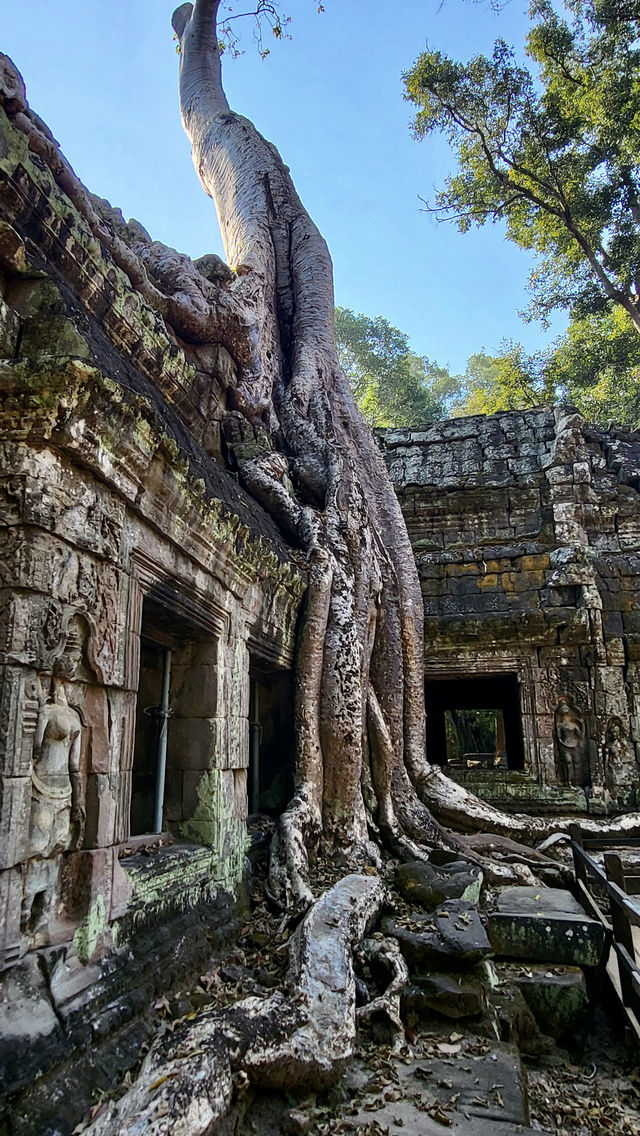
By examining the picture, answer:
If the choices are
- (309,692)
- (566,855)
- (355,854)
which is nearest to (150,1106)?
(355,854)

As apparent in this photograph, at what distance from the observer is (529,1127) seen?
223cm

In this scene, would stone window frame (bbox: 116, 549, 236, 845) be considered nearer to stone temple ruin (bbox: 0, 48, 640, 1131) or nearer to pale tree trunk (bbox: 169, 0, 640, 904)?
stone temple ruin (bbox: 0, 48, 640, 1131)

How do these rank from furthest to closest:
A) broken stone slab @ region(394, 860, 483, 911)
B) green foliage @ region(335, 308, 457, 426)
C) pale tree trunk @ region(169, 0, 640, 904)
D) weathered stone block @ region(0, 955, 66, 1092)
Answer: green foliage @ region(335, 308, 457, 426), pale tree trunk @ region(169, 0, 640, 904), broken stone slab @ region(394, 860, 483, 911), weathered stone block @ region(0, 955, 66, 1092)

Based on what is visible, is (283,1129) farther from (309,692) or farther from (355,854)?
(309,692)

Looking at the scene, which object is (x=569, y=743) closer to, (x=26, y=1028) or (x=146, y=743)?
(x=146, y=743)

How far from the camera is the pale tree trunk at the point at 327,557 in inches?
183

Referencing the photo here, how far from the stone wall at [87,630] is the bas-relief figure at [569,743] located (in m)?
4.38

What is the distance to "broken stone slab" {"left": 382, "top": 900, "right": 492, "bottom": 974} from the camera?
3234mm

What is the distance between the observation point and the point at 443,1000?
3043 mm

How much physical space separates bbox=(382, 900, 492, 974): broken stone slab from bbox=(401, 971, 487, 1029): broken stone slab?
122 mm

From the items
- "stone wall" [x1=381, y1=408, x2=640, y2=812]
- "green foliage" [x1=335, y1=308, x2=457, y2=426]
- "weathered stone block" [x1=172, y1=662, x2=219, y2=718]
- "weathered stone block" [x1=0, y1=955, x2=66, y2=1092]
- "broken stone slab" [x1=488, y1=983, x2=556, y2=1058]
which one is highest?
"green foliage" [x1=335, y1=308, x2=457, y2=426]

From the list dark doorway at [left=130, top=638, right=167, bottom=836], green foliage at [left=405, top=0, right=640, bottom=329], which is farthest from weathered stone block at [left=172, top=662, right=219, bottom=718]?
green foliage at [left=405, top=0, right=640, bottom=329]

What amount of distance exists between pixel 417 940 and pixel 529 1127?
3.89ft

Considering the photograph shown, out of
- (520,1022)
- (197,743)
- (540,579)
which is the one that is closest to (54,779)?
(197,743)
